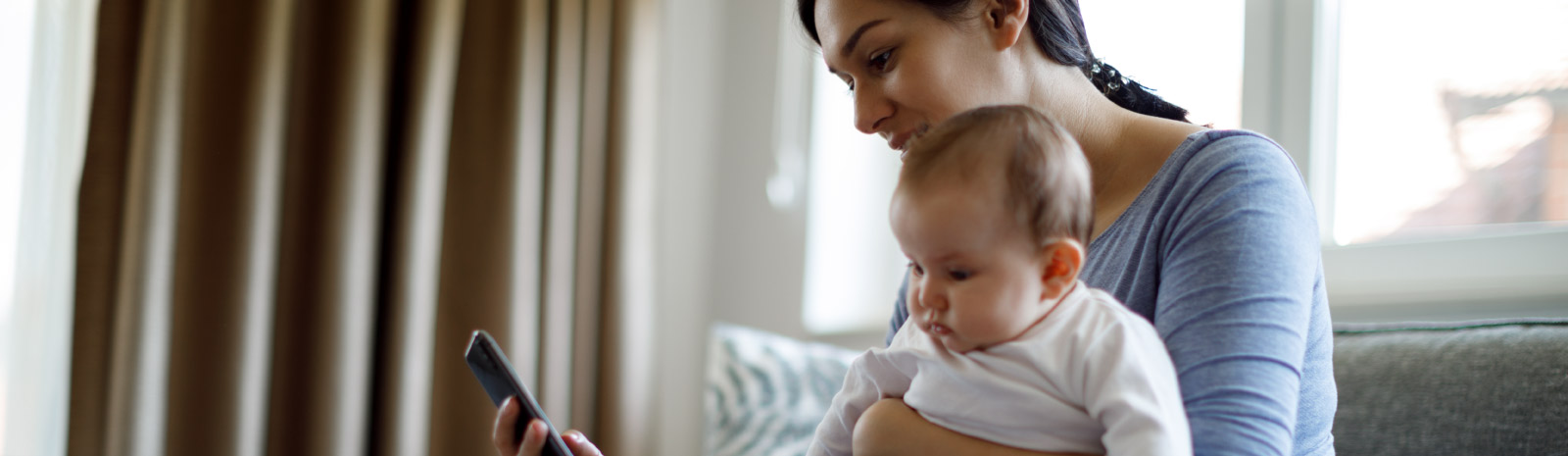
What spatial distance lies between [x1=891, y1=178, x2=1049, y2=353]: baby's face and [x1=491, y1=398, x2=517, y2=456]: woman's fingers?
1.50 ft

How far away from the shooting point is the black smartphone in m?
0.99

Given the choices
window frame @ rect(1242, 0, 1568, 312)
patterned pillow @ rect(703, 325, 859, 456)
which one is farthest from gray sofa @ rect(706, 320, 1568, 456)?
patterned pillow @ rect(703, 325, 859, 456)

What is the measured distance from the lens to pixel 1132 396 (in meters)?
0.66

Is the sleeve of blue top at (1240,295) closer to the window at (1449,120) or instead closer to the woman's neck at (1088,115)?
the woman's neck at (1088,115)

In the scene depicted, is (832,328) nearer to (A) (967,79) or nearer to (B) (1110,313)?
(A) (967,79)

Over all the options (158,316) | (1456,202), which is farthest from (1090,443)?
(158,316)

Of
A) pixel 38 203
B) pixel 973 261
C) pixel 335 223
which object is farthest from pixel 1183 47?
pixel 38 203

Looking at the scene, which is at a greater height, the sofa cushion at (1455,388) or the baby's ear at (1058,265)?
the baby's ear at (1058,265)

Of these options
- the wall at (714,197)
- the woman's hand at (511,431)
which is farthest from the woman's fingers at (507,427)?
the wall at (714,197)

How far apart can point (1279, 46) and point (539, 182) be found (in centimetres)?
149

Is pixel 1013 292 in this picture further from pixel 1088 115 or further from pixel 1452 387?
pixel 1452 387

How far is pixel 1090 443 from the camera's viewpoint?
72 centimetres

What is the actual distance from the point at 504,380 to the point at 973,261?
0.49 metres

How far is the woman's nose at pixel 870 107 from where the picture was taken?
1.14 m
